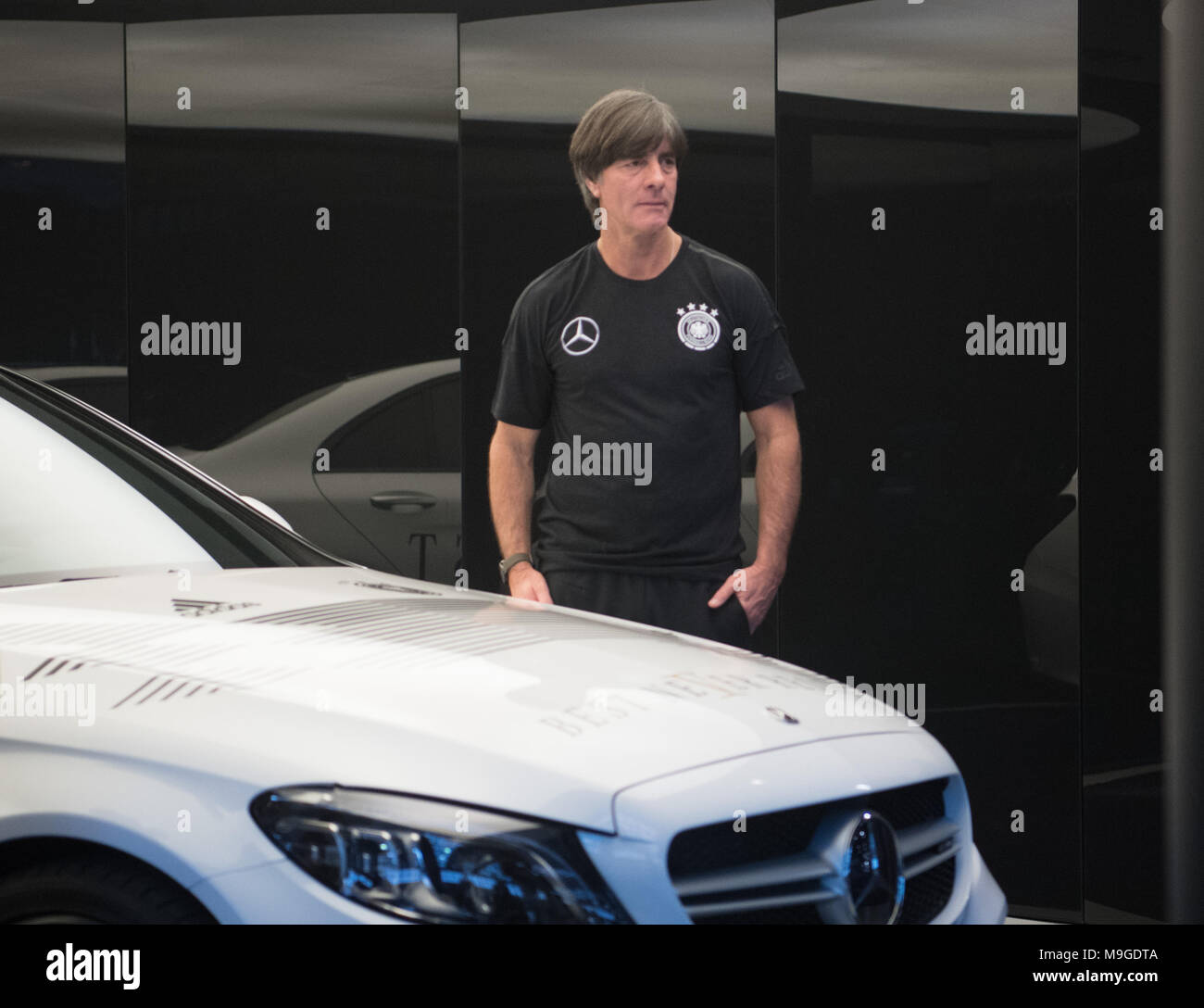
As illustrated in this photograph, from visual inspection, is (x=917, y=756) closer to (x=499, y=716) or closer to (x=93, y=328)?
(x=499, y=716)

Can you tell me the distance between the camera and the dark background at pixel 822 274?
4.61 meters

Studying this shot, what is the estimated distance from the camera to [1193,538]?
339 cm

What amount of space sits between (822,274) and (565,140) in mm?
1055

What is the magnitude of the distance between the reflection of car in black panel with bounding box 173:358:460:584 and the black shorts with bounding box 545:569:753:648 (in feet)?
3.86

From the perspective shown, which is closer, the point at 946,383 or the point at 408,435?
the point at 946,383

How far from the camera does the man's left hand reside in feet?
12.7

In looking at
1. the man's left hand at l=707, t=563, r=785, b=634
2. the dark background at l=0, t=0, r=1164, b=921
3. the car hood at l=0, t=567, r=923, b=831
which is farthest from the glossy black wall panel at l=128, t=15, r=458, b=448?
the car hood at l=0, t=567, r=923, b=831

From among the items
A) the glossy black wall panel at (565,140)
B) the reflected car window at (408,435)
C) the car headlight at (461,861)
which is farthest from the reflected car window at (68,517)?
the glossy black wall panel at (565,140)

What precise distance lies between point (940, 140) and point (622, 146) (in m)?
1.31

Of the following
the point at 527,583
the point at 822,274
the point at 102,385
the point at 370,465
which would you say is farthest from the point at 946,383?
the point at 102,385

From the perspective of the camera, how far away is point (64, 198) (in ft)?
16.7

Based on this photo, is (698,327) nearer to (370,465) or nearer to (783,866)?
(370,465)

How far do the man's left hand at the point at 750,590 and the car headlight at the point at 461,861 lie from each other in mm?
2078

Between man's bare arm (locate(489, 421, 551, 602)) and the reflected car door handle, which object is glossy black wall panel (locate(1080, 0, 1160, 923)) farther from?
the reflected car door handle
